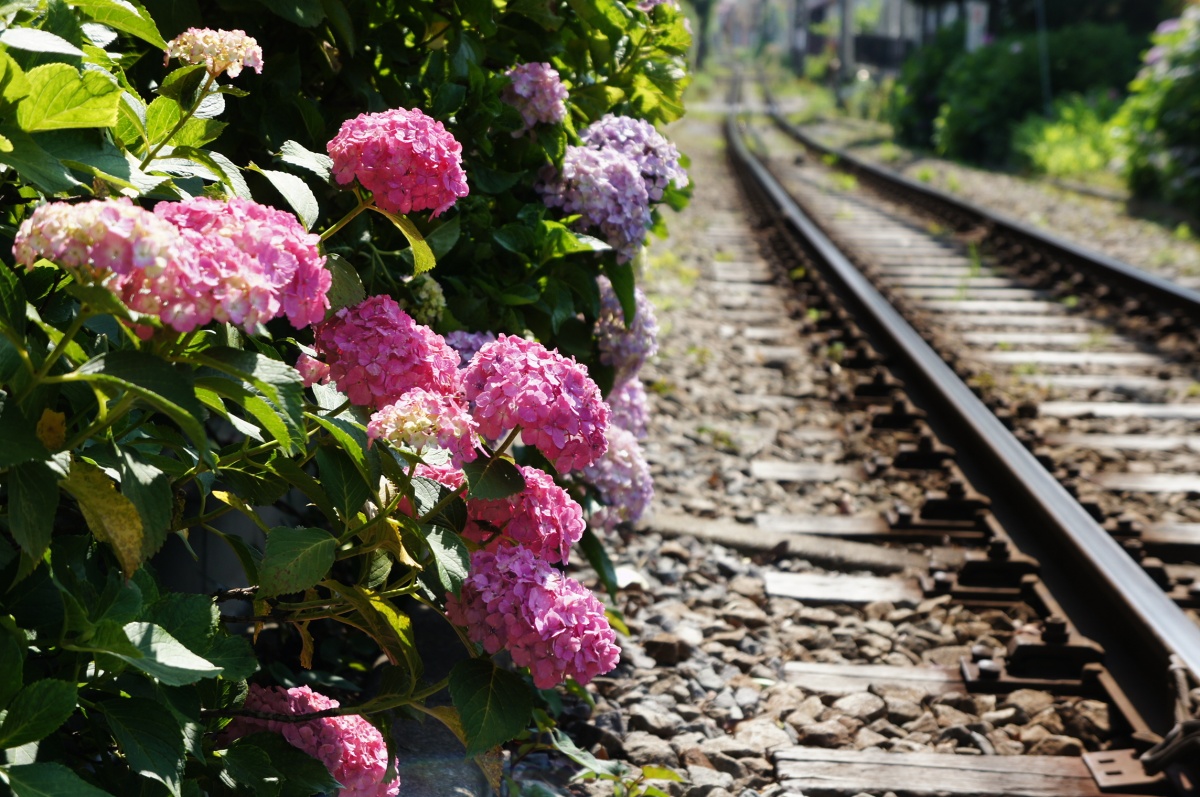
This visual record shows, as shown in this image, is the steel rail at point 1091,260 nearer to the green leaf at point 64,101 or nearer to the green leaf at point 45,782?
the green leaf at point 64,101

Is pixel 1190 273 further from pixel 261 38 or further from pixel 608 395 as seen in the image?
pixel 261 38

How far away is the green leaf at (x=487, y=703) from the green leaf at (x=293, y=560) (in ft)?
0.79

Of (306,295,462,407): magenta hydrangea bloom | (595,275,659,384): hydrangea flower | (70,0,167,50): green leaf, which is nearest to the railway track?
(595,275,659,384): hydrangea flower

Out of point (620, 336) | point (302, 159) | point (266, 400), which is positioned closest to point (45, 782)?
point (266, 400)

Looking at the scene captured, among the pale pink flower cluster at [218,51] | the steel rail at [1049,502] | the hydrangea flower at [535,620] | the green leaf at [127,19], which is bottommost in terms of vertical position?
the steel rail at [1049,502]

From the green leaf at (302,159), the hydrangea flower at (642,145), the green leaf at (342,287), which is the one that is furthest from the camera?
the hydrangea flower at (642,145)

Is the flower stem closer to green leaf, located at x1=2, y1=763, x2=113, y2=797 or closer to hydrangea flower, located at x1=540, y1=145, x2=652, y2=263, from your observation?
green leaf, located at x1=2, y1=763, x2=113, y2=797

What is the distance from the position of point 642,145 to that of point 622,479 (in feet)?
2.63

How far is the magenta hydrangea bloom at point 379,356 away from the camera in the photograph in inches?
62.3

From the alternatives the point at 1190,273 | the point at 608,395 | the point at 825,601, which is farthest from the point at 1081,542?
the point at 1190,273

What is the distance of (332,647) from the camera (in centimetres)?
254

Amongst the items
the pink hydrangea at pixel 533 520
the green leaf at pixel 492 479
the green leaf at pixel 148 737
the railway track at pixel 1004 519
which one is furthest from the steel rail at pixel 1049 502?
the green leaf at pixel 148 737

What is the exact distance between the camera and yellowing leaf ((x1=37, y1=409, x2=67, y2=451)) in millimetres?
1196

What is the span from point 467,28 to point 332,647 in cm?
137
